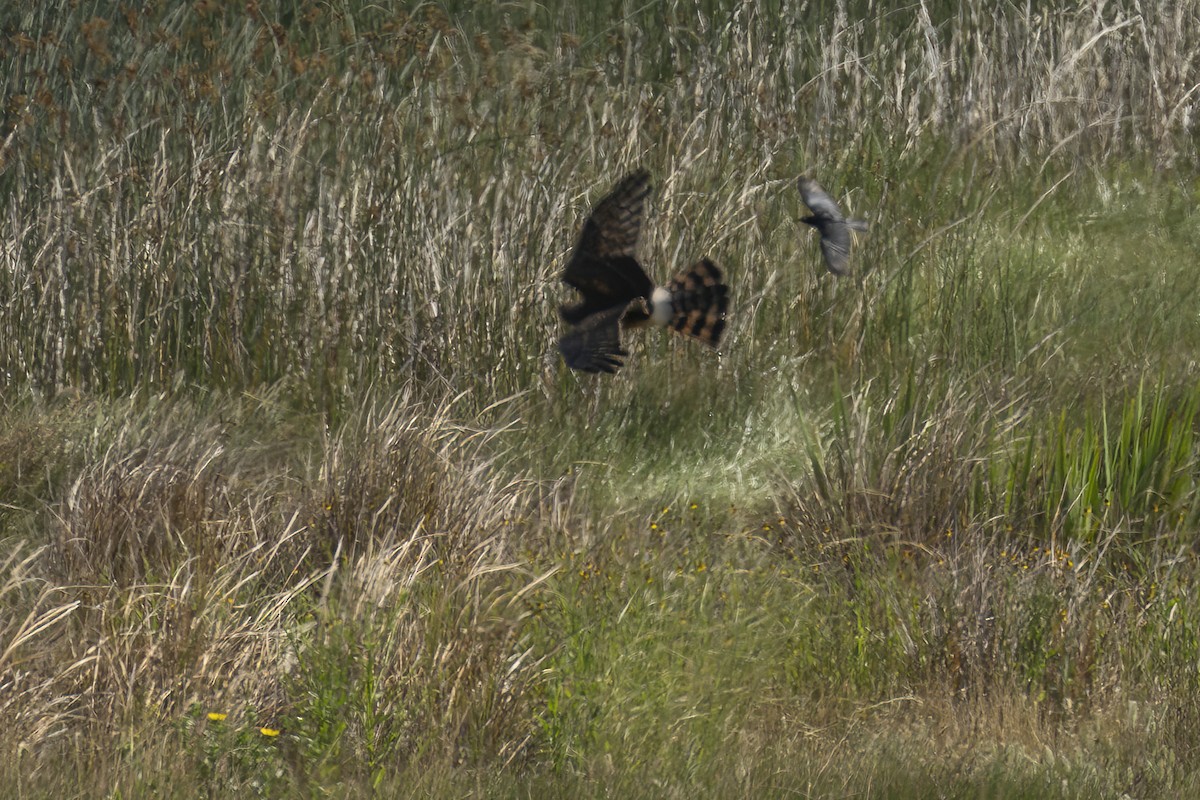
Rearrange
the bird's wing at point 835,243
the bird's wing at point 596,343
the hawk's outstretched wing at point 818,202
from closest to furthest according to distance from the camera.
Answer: the bird's wing at point 596,343, the bird's wing at point 835,243, the hawk's outstretched wing at point 818,202

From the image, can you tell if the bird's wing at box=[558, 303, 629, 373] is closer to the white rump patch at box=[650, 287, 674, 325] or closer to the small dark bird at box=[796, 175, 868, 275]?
the white rump patch at box=[650, 287, 674, 325]

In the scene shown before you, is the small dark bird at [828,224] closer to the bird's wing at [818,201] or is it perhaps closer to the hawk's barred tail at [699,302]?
the bird's wing at [818,201]

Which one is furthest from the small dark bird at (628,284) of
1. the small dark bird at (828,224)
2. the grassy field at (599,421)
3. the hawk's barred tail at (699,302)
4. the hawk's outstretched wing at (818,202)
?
the grassy field at (599,421)

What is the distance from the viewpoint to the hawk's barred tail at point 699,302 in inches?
133

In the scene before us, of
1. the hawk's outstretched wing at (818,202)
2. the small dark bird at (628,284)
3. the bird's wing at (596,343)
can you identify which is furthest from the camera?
the hawk's outstretched wing at (818,202)

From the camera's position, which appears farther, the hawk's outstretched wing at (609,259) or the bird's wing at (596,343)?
the hawk's outstretched wing at (609,259)

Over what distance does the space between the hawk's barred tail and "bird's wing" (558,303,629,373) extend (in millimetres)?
160

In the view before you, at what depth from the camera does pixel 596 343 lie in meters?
3.20

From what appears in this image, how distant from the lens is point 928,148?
27.3ft

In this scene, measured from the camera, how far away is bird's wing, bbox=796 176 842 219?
3955 mm

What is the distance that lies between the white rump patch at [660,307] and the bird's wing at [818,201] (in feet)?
2.18

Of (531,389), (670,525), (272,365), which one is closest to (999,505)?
(670,525)

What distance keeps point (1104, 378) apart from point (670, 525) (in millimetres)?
1842

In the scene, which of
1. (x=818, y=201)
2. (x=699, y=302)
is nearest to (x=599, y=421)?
(x=818, y=201)
